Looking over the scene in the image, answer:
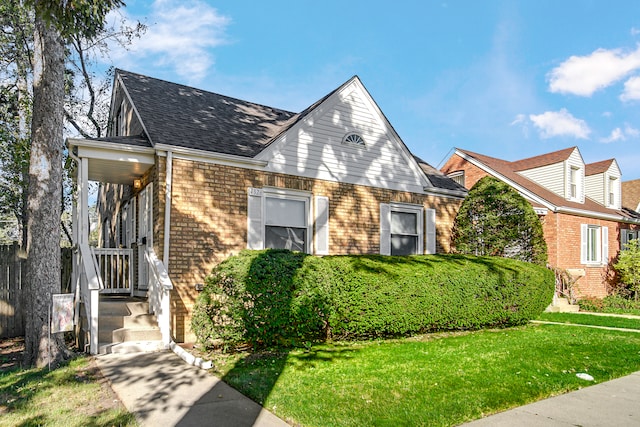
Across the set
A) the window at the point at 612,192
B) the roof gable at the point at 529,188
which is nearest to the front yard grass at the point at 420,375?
the roof gable at the point at 529,188

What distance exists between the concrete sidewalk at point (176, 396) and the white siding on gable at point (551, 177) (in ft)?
57.2

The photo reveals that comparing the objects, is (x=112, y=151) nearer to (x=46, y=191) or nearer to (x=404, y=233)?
(x=46, y=191)

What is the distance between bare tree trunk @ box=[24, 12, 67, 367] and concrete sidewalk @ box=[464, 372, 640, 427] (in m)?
5.74

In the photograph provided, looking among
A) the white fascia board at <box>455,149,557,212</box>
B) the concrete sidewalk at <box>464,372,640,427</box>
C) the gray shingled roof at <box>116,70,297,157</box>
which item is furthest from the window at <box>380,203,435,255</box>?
the concrete sidewalk at <box>464,372,640,427</box>

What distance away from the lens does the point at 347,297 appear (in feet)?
24.9

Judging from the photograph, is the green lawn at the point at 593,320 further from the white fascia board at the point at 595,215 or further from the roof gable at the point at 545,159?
the roof gable at the point at 545,159

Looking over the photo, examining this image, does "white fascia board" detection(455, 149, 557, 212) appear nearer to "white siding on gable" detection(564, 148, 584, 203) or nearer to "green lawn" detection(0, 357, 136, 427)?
"white siding on gable" detection(564, 148, 584, 203)

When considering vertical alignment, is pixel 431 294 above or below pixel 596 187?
below

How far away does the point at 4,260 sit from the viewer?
31.1ft

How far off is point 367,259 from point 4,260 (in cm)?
794

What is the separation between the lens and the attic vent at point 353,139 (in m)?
11.0

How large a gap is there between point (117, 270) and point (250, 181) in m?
3.81

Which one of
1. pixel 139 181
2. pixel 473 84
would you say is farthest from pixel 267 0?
pixel 473 84

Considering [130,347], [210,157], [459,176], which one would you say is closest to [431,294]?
[210,157]
